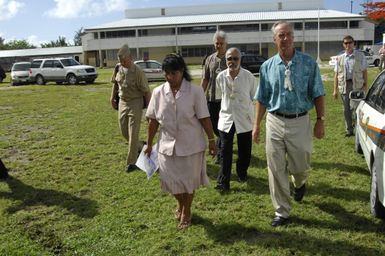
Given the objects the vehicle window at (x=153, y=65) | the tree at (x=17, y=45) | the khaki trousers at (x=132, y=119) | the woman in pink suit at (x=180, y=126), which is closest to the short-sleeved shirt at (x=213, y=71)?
the khaki trousers at (x=132, y=119)

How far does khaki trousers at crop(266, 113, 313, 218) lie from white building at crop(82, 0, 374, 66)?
50409 millimetres

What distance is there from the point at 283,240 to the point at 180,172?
1.15 meters

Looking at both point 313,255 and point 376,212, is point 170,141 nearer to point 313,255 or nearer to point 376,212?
point 313,255

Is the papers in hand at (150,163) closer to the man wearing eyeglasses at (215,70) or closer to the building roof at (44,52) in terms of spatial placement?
the man wearing eyeglasses at (215,70)

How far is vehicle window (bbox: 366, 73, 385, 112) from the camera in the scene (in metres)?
4.61

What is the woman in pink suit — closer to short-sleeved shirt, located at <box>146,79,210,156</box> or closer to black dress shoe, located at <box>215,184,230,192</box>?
short-sleeved shirt, located at <box>146,79,210,156</box>

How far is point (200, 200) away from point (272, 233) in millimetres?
1160

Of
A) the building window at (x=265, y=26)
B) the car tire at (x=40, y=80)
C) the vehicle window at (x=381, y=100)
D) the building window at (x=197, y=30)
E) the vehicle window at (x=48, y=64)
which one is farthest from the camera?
the building window at (x=197, y=30)

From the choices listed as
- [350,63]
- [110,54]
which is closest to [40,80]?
[350,63]

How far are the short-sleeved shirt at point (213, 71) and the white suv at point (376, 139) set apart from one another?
1.95m

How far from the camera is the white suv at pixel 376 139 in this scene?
3.73m

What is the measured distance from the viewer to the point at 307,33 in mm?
53344

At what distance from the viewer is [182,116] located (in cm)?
390

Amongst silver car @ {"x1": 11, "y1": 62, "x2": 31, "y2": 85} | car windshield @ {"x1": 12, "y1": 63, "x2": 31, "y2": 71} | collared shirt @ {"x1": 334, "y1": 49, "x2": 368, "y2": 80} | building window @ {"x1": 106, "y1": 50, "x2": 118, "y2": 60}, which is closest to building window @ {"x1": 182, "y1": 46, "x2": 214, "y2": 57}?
building window @ {"x1": 106, "y1": 50, "x2": 118, "y2": 60}
